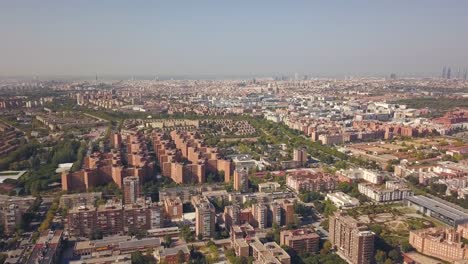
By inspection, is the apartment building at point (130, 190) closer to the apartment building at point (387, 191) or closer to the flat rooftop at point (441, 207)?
the apartment building at point (387, 191)

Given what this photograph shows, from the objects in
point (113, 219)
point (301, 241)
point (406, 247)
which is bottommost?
point (406, 247)

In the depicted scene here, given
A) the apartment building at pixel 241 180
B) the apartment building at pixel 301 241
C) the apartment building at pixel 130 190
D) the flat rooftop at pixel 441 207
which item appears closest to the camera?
the apartment building at pixel 301 241

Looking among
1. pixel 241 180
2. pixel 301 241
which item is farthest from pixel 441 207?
pixel 241 180

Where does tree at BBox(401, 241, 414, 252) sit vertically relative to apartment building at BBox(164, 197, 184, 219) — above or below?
below

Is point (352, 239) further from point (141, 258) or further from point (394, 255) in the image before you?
point (141, 258)

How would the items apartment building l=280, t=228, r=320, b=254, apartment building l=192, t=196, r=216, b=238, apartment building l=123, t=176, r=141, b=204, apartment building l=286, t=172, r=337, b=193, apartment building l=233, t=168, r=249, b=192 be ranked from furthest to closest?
apartment building l=286, t=172, r=337, b=193 → apartment building l=233, t=168, r=249, b=192 → apartment building l=123, t=176, r=141, b=204 → apartment building l=192, t=196, r=216, b=238 → apartment building l=280, t=228, r=320, b=254

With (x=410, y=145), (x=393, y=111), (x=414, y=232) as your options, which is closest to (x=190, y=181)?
(x=414, y=232)

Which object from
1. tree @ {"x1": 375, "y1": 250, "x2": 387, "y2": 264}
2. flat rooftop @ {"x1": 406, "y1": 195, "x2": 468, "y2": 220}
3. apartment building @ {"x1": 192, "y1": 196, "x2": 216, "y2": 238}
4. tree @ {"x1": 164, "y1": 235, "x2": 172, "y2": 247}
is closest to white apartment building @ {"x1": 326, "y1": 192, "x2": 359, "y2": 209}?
flat rooftop @ {"x1": 406, "y1": 195, "x2": 468, "y2": 220}

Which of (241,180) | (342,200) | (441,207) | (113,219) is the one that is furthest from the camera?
(241,180)

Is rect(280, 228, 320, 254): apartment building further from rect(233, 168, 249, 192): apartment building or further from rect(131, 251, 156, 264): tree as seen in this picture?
rect(233, 168, 249, 192): apartment building

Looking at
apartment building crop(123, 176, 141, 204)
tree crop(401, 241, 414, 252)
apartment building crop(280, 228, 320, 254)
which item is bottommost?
tree crop(401, 241, 414, 252)

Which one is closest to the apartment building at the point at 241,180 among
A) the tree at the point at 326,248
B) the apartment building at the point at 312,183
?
the apartment building at the point at 312,183

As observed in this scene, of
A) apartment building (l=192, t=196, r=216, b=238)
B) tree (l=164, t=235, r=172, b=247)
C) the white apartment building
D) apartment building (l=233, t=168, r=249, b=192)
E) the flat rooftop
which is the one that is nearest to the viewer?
tree (l=164, t=235, r=172, b=247)

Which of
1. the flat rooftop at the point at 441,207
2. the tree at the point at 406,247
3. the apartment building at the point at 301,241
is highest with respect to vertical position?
the apartment building at the point at 301,241
